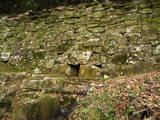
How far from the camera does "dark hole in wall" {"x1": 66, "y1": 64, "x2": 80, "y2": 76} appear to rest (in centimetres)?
361

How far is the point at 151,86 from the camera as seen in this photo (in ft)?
7.75

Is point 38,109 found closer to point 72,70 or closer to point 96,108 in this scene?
point 96,108

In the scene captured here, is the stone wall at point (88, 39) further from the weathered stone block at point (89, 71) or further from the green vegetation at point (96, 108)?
the green vegetation at point (96, 108)

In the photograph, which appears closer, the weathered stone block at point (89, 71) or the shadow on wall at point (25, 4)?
the weathered stone block at point (89, 71)

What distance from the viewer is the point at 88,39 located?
394 cm

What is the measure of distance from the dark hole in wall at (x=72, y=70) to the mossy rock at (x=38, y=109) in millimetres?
1094

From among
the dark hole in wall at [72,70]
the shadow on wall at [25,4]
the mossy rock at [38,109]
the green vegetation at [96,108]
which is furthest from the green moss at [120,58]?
the shadow on wall at [25,4]

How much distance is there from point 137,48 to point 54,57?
194 centimetres

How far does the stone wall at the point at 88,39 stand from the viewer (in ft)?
11.3

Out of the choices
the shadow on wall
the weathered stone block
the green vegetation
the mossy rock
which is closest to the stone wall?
the weathered stone block

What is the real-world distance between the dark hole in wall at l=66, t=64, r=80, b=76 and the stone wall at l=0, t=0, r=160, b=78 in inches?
0.9

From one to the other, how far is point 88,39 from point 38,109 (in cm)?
212

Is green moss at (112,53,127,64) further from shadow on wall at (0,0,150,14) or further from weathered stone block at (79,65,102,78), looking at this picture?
shadow on wall at (0,0,150,14)

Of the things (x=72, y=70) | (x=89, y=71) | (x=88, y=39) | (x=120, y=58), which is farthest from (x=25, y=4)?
(x=120, y=58)
